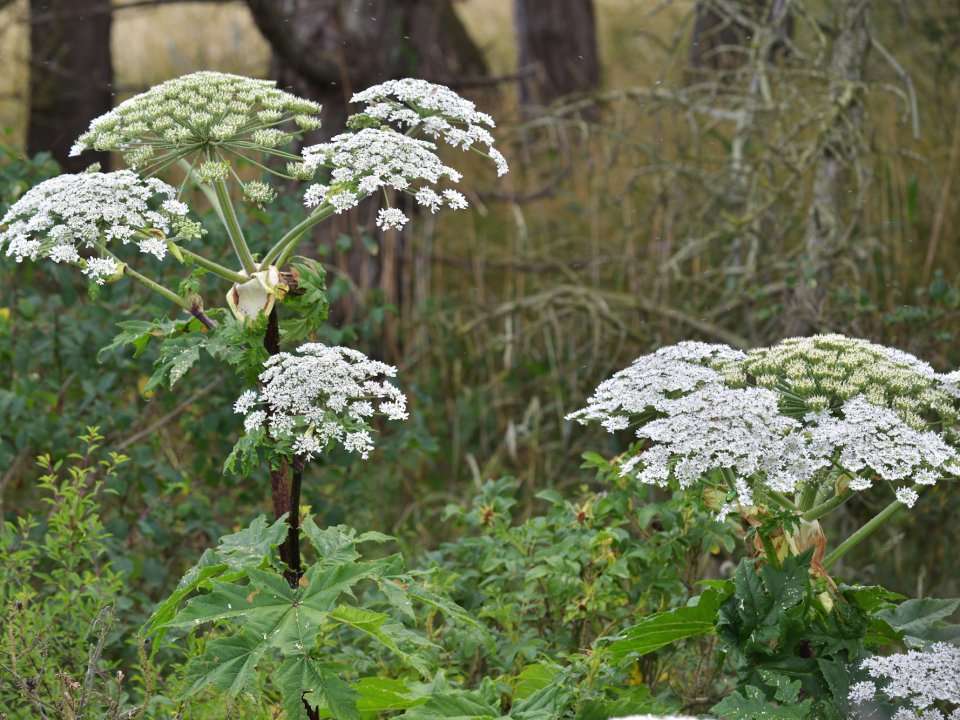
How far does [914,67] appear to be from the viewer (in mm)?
6918

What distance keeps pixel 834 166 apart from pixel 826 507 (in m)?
3.01

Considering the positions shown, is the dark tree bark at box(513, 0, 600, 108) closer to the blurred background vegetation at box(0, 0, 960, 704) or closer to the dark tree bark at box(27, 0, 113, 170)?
the blurred background vegetation at box(0, 0, 960, 704)

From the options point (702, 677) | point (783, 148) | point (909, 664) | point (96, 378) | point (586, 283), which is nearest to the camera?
point (909, 664)

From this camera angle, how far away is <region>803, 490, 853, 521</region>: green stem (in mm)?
2430

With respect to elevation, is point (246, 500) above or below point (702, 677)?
above

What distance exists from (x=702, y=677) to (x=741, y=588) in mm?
962

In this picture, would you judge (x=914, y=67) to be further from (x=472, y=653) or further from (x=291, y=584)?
(x=291, y=584)

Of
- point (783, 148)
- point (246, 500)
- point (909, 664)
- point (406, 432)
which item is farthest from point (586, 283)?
point (909, 664)

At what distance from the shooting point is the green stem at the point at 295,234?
2471 millimetres

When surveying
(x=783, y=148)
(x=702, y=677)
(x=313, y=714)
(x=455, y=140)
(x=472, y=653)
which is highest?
(x=455, y=140)

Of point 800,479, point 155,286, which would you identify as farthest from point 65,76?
point 800,479

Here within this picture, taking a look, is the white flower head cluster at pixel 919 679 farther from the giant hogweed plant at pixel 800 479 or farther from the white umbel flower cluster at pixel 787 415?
the white umbel flower cluster at pixel 787 415

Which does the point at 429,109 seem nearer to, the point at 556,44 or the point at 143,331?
the point at 143,331

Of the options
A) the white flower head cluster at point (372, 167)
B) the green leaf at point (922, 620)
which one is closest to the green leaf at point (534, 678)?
the green leaf at point (922, 620)
